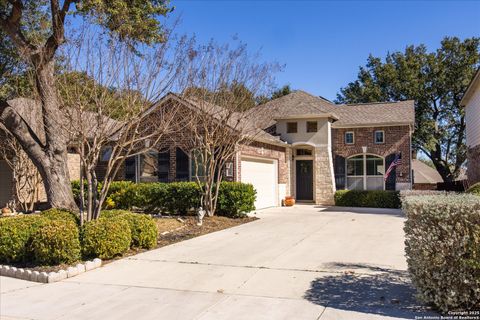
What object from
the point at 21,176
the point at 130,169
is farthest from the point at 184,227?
the point at 21,176

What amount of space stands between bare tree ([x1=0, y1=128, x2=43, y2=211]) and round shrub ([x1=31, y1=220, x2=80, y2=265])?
9320 mm

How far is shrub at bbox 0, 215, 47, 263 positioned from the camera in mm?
7801

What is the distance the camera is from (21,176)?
52.9 ft

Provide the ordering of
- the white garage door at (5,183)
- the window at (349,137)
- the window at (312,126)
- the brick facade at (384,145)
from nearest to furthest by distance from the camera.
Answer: the white garage door at (5,183)
the brick facade at (384,145)
the window at (312,126)
the window at (349,137)

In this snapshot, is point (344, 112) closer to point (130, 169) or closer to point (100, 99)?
point (130, 169)

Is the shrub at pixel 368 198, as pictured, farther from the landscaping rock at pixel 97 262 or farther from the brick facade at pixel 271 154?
the landscaping rock at pixel 97 262


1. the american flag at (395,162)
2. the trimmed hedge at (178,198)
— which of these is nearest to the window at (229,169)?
the trimmed hedge at (178,198)

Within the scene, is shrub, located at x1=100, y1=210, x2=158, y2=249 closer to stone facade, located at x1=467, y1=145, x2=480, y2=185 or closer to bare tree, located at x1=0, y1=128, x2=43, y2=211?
bare tree, located at x1=0, y1=128, x2=43, y2=211

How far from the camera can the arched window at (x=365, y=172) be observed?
21.6 meters

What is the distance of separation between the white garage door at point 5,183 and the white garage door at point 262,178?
9698 millimetres

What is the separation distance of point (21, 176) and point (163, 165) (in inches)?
211

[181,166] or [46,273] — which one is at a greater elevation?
[181,166]

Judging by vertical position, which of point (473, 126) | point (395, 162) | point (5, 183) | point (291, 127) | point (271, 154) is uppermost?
point (291, 127)

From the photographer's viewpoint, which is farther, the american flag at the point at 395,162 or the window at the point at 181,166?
the american flag at the point at 395,162
